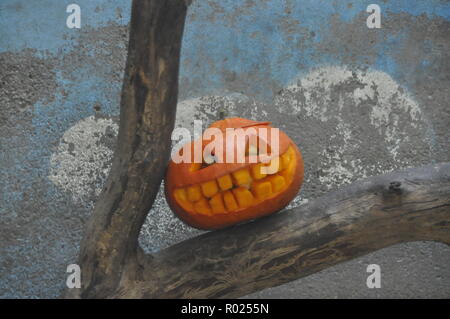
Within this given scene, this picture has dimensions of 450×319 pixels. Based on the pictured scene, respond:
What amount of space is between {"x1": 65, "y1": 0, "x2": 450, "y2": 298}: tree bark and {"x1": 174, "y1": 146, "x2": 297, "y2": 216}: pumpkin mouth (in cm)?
11

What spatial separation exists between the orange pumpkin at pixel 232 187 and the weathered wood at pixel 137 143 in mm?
90

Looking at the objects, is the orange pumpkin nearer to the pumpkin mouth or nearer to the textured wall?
the pumpkin mouth

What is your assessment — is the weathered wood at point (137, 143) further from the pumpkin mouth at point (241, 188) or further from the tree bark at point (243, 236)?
the pumpkin mouth at point (241, 188)

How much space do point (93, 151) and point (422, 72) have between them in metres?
1.74

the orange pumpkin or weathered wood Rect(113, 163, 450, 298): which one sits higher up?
the orange pumpkin

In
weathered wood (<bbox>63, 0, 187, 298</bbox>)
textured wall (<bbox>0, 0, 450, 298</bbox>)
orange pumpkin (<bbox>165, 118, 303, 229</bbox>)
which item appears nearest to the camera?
weathered wood (<bbox>63, 0, 187, 298</bbox>)

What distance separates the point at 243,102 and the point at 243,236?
1196 mm

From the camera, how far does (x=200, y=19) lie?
2.99m

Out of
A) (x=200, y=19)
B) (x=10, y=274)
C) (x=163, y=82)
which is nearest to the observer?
(x=163, y=82)

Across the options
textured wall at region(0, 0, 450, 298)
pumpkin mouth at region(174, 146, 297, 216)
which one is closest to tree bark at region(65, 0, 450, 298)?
Result: pumpkin mouth at region(174, 146, 297, 216)

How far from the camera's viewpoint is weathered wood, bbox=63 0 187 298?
1581 millimetres

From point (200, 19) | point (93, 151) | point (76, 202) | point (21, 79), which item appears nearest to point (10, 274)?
point (76, 202)

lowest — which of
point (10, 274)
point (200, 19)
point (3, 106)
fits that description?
point (10, 274)
